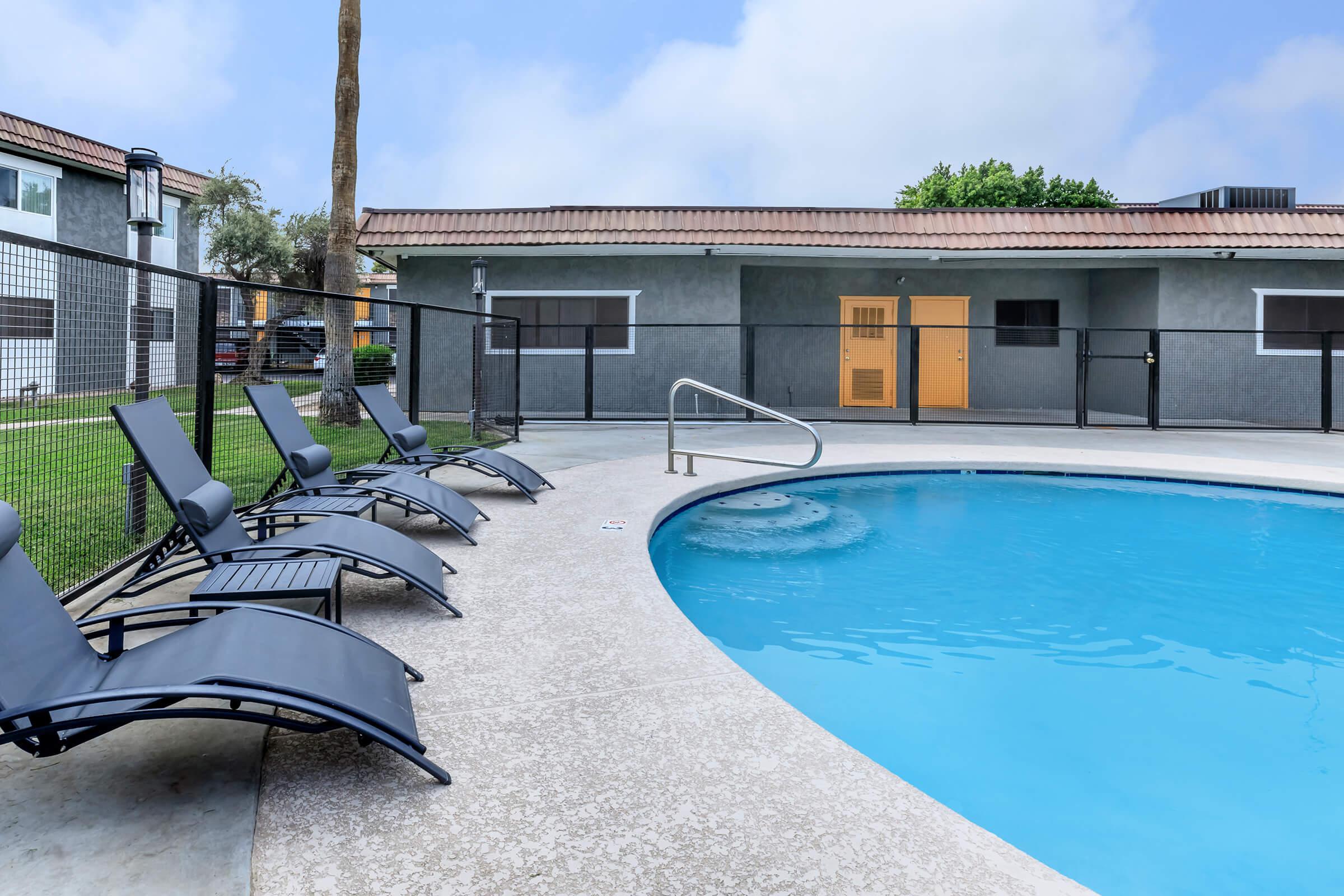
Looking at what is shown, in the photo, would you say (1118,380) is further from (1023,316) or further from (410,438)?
(410,438)

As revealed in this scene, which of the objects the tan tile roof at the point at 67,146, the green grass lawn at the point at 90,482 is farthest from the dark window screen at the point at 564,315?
the tan tile roof at the point at 67,146

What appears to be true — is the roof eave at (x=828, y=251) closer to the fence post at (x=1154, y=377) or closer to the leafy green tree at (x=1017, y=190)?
the fence post at (x=1154, y=377)

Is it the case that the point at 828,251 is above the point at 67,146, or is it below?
below

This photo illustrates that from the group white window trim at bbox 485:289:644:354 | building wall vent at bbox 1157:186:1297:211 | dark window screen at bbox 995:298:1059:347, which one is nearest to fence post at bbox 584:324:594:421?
white window trim at bbox 485:289:644:354

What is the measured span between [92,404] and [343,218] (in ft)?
27.5

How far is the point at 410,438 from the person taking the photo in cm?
701

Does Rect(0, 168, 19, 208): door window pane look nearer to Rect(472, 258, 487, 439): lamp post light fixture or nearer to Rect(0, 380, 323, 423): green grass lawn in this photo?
Rect(472, 258, 487, 439): lamp post light fixture

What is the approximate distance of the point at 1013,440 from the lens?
38.2ft

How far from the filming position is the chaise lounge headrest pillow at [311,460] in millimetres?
5105

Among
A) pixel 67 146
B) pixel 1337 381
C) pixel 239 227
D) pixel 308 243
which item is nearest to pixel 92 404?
pixel 1337 381

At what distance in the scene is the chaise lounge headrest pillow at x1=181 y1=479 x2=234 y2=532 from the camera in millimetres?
3516

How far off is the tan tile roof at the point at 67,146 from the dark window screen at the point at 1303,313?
21393 millimetres

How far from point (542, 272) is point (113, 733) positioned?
13282 millimetres

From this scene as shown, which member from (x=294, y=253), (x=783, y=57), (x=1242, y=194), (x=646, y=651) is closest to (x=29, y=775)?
(x=646, y=651)
